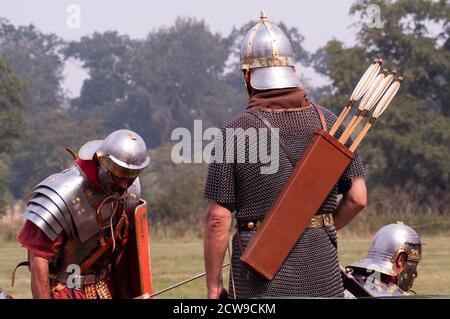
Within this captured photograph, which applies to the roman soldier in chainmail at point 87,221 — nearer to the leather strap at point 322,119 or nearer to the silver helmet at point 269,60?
the silver helmet at point 269,60

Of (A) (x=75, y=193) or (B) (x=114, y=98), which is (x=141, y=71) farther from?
(A) (x=75, y=193)

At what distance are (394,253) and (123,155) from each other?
2463 mm

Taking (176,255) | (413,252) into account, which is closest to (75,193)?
(413,252)

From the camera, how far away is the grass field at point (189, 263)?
612 inches

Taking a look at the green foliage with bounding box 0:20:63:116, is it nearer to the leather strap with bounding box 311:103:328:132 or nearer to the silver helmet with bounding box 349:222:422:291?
the silver helmet with bounding box 349:222:422:291

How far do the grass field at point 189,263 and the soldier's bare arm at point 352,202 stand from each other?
7548 mm

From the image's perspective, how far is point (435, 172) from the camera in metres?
33.3

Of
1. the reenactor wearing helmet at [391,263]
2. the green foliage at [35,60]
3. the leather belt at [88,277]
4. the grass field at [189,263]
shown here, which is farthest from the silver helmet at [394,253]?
the green foliage at [35,60]

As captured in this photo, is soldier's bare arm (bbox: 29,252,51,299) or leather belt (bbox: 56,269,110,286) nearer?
soldier's bare arm (bbox: 29,252,51,299)

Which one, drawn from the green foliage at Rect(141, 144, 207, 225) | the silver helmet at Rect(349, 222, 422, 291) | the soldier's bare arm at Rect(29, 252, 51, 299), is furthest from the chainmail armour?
the green foliage at Rect(141, 144, 207, 225)

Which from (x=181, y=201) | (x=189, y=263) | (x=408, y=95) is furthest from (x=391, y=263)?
(x=408, y=95)

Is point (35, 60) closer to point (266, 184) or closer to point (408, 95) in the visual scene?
point (408, 95)

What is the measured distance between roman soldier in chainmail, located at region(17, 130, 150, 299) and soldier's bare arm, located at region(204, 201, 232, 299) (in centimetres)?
78

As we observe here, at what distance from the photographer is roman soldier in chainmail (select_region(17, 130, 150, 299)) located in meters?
6.88
